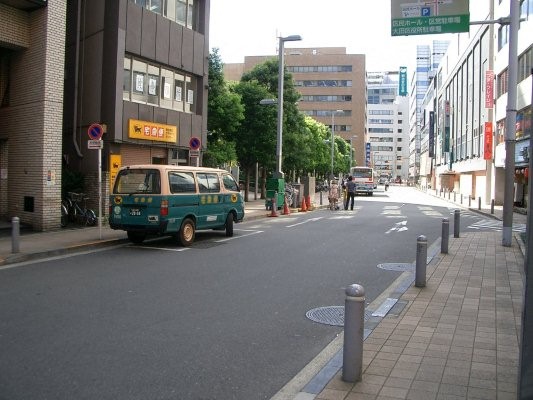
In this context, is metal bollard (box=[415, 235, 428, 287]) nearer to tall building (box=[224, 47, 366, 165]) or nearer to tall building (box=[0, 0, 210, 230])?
tall building (box=[0, 0, 210, 230])

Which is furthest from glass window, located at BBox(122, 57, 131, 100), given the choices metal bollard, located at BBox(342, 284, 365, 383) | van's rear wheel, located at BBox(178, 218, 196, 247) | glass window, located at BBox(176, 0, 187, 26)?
metal bollard, located at BBox(342, 284, 365, 383)

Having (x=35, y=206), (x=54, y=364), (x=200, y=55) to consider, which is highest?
(x=200, y=55)

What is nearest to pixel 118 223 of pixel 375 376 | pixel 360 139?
pixel 375 376

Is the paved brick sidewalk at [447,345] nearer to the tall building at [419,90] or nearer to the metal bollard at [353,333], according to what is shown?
the metal bollard at [353,333]

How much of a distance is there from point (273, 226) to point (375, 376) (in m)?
14.6

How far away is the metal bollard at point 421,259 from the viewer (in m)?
8.51

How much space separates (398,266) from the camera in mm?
10977

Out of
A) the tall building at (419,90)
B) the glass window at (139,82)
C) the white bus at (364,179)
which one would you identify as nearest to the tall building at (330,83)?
the tall building at (419,90)

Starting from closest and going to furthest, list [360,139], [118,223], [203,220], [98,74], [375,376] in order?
[375,376] < [118,223] < [203,220] < [98,74] < [360,139]

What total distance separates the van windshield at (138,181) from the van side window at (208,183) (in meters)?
1.53

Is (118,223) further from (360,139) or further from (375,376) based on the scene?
(360,139)

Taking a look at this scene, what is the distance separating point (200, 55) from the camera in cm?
2209

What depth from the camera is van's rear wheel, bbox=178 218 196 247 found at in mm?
13320

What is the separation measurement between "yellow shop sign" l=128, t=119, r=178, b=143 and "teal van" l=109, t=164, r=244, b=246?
5.05 meters
